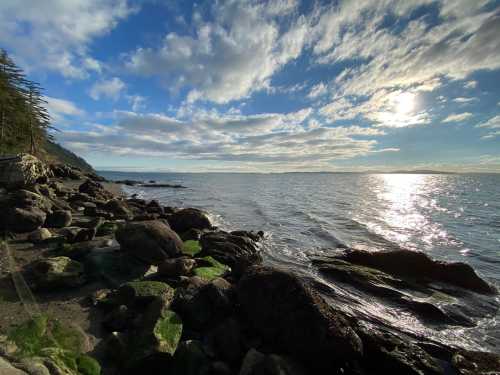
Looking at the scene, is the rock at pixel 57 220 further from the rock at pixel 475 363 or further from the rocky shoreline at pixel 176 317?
the rock at pixel 475 363

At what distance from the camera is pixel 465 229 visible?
21672 mm

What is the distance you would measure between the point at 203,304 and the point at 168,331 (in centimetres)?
118

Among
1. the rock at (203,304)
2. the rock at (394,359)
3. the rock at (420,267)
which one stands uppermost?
the rock at (203,304)

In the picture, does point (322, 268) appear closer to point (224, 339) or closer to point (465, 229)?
point (224, 339)

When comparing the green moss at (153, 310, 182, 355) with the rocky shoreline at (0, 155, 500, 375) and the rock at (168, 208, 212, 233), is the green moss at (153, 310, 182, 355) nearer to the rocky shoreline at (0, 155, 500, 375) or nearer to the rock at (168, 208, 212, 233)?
the rocky shoreline at (0, 155, 500, 375)

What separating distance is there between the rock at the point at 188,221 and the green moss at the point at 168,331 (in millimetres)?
10477

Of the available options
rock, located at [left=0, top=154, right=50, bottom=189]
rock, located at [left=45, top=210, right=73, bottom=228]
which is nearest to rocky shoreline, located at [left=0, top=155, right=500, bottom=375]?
rock, located at [left=45, top=210, right=73, bottom=228]

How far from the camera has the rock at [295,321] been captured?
4582 millimetres

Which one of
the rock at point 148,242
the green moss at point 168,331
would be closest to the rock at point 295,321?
the green moss at point 168,331

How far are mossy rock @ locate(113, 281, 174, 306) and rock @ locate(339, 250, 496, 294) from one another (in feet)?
30.5

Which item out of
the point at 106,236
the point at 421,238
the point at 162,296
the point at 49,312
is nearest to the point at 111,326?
the point at 162,296

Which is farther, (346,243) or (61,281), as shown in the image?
(346,243)

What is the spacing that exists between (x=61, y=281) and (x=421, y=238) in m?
21.7

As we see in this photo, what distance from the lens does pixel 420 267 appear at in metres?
10.9
